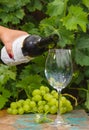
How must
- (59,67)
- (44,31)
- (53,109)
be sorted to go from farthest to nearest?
(44,31), (53,109), (59,67)

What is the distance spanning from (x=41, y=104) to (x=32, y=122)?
139 mm

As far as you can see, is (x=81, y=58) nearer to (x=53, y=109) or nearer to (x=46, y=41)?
(x=53, y=109)

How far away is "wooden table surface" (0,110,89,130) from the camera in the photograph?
1157 millimetres

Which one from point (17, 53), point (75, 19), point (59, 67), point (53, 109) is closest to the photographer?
point (17, 53)

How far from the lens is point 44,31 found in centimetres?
157

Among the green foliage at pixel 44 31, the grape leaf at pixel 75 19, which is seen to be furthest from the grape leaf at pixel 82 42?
the grape leaf at pixel 75 19

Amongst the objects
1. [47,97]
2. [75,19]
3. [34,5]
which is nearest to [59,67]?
[47,97]

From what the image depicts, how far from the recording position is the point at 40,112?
1.37 metres

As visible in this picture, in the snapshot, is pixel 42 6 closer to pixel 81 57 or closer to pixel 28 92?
pixel 81 57

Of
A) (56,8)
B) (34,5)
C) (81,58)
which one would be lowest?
(81,58)

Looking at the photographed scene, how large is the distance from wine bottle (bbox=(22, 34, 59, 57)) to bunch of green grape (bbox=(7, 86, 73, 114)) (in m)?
0.32

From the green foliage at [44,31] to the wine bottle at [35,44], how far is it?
0.39 m

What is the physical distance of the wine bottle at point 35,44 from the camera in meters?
1.04

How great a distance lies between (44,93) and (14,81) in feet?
1.04
